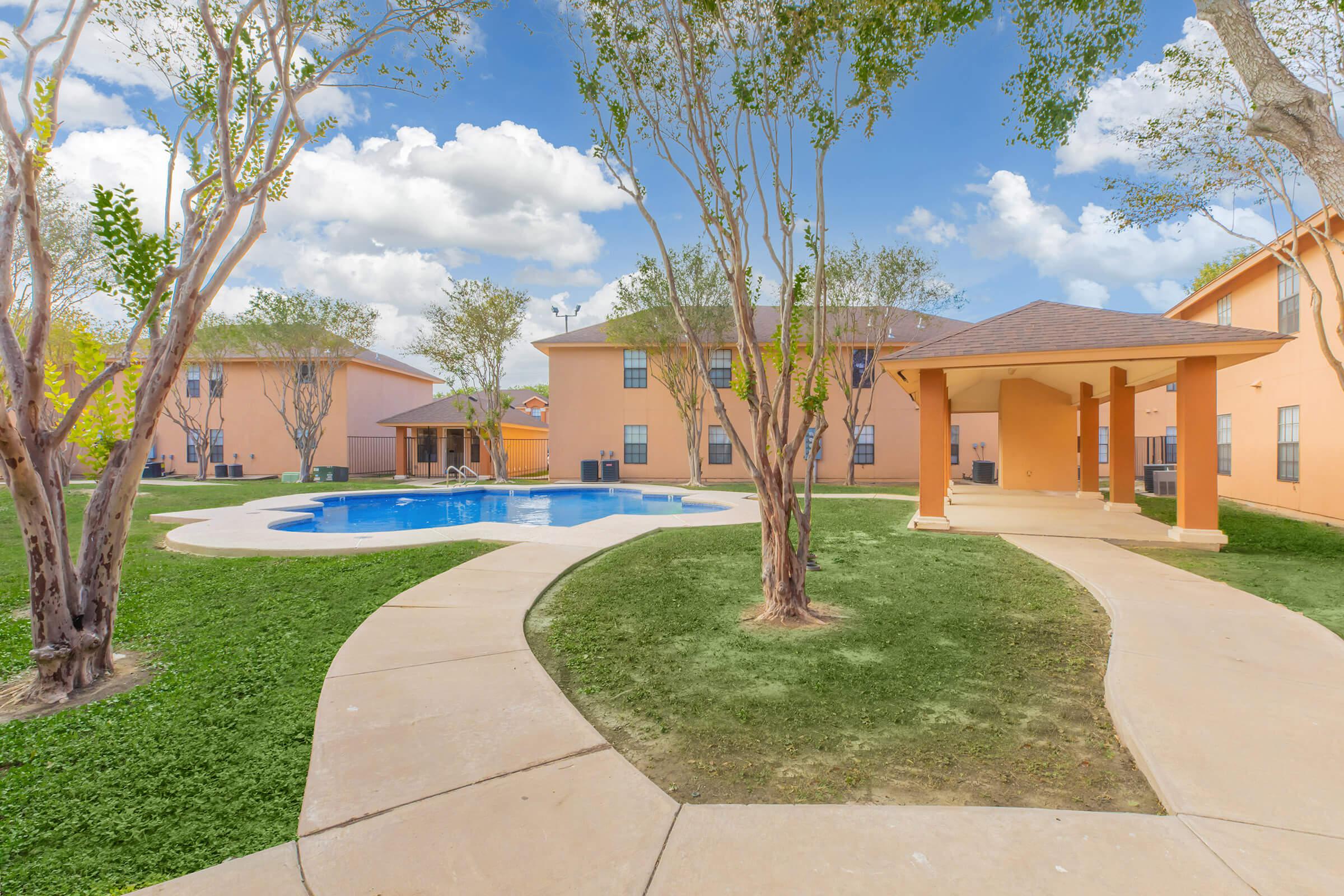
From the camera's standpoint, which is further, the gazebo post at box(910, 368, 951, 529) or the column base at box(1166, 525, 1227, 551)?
the gazebo post at box(910, 368, 951, 529)

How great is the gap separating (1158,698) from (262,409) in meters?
28.9

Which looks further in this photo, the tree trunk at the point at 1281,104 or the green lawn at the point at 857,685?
the tree trunk at the point at 1281,104

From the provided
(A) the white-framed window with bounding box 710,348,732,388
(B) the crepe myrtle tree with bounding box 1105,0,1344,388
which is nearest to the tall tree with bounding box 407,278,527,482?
(A) the white-framed window with bounding box 710,348,732,388

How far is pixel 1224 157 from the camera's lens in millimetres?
9562

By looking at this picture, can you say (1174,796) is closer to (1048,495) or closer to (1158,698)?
(1158,698)

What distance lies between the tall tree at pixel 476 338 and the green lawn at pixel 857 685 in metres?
14.5

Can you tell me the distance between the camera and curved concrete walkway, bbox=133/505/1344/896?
6.18ft

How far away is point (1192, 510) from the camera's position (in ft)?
27.2

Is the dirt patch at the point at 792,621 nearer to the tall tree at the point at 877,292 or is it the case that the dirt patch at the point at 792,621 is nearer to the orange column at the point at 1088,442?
the orange column at the point at 1088,442

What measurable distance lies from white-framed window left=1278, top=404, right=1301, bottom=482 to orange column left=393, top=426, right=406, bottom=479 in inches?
1024

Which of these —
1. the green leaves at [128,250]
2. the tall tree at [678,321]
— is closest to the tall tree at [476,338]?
the tall tree at [678,321]

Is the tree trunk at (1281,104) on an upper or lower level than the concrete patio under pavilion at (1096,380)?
upper

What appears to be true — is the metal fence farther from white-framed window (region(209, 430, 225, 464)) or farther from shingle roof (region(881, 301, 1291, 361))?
shingle roof (region(881, 301, 1291, 361))

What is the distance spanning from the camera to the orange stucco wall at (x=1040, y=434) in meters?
15.6
